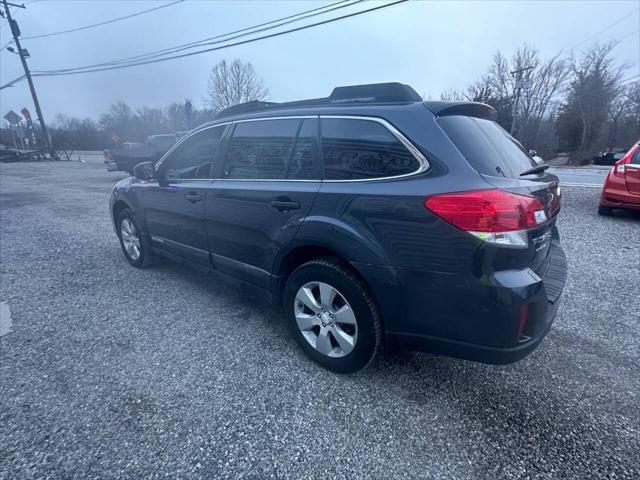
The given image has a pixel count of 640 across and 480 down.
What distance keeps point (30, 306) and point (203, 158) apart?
2.39 metres

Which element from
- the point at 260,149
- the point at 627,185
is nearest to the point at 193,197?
the point at 260,149

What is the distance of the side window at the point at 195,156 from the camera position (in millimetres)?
3219

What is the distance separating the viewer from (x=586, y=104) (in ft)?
120

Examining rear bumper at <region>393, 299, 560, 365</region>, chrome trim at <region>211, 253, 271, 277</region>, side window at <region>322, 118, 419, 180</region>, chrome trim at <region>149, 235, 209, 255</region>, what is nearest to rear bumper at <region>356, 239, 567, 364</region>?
rear bumper at <region>393, 299, 560, 365</region>

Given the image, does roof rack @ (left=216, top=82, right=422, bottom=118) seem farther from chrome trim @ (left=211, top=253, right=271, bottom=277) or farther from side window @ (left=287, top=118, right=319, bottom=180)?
chrome trim @ (left=211, top=253, right=271, bottom=277)

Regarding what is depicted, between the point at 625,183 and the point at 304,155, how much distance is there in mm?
6805

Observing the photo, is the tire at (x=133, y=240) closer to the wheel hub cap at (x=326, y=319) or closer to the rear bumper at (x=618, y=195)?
the wheel hub cap at (x=326, y=319)

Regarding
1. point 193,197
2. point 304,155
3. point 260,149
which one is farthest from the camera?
point 193,197

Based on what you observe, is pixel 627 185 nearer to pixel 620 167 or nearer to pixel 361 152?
pixel 620 167

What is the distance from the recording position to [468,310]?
180cm

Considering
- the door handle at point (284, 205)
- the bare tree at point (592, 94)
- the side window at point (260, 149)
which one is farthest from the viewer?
the bare tree at point (592, 94)

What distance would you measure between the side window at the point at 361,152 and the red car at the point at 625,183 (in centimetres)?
652

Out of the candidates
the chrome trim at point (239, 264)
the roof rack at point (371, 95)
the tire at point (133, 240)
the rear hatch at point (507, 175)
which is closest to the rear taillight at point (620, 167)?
the rear hatch at point (507, 175)

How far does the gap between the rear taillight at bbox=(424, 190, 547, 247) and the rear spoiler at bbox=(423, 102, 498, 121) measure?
0.60 meters
